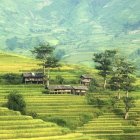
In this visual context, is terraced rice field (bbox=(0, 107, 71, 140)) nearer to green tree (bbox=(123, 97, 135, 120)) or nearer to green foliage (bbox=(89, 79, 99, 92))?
green tree (bbox=(123, 97, 135, 120))

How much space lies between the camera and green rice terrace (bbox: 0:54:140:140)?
78.4 m

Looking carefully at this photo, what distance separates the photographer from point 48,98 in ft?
346

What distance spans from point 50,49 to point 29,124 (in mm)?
44369

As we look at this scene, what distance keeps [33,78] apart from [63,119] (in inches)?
1079

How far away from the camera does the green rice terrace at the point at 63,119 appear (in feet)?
257

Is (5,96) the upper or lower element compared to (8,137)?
upper

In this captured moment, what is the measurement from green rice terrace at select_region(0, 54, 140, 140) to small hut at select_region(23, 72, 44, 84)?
224 cm

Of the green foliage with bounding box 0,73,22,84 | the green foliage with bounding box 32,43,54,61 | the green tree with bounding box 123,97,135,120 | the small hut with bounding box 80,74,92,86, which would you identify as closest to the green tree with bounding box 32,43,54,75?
the green foliage with bounding box 32,43,54,61

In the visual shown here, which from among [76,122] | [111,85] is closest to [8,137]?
[76,122]

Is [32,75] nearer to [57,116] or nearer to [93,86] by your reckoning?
[93,86]

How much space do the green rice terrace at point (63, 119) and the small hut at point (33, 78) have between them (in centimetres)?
224

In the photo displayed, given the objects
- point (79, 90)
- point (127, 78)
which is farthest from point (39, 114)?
point (127, 78)

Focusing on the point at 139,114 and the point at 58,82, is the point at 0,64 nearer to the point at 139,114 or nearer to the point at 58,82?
the point at 58,82

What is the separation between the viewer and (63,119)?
92.5m
